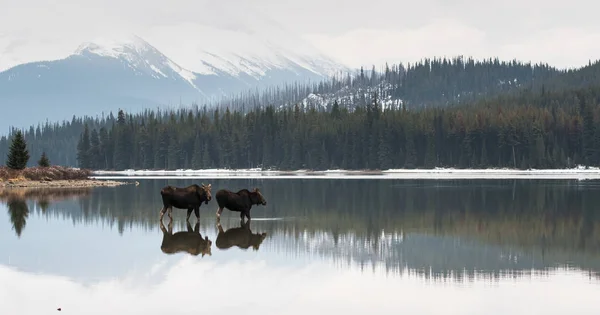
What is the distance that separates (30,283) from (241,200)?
17.9m

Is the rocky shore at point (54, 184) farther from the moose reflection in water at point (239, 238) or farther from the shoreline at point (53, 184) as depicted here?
the moose reflection in water at point (239, 238)

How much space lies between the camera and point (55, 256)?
27.9m

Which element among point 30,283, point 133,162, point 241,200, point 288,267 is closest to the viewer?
point 30,283

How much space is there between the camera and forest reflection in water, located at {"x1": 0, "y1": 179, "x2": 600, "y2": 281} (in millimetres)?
26141

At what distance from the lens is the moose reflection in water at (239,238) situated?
3067 cm

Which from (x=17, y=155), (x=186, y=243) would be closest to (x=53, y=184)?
(x=17, y=155)

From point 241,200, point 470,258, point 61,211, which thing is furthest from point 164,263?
point 61,211

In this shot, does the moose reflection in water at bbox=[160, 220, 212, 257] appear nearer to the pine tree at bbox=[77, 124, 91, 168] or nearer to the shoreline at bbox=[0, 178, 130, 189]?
the shoreline at bbox=[0, 178, 130, 189]

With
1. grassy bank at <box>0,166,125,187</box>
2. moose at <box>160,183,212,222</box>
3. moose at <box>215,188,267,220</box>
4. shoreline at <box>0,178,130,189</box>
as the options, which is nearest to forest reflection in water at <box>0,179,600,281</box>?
moose at <box>215,188,267,220</box>

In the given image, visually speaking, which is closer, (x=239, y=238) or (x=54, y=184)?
(x=239, y=238)

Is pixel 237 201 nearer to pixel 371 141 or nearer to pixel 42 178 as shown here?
pixel 42 178

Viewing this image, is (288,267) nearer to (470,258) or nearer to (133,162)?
(470,258)

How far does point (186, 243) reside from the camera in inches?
1227

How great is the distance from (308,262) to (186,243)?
256 inches
